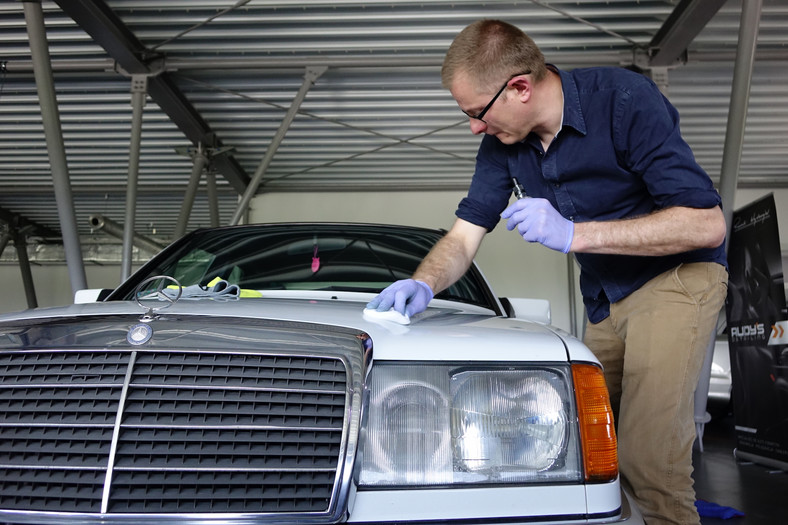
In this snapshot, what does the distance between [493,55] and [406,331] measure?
963mm

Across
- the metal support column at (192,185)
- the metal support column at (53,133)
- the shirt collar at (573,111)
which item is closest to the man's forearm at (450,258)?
the shirt collar at (573,111)

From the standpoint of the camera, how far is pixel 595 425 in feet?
4.33

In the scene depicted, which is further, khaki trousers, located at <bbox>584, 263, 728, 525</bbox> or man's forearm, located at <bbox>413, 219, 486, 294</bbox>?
man's forearm, located at <bbox>413, 219, 486, 294</bbox>

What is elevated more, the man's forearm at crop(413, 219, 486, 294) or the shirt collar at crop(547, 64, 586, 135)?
the shirt collar at crop(547, 64, 586, 135)

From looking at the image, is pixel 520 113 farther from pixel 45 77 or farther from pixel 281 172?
pixel 281 172

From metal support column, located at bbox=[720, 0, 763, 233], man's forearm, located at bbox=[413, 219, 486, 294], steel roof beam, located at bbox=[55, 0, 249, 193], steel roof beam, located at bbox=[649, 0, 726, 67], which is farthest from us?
steel roof beam, located at bbox=[55, 0, 249, 193]

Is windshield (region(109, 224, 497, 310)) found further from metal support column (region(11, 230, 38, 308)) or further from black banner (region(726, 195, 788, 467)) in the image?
metal support column (region(11, 230, 38, 308))

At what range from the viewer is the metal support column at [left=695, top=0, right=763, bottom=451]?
229 inches

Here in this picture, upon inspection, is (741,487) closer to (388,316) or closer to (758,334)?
(758,334)

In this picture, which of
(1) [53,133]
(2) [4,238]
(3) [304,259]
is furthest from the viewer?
(2) [4,238]

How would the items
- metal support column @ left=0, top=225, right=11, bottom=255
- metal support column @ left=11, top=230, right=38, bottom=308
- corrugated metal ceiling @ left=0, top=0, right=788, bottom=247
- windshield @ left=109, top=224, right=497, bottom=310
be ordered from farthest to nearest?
Answer: 1. metal support column @ left=11, top=230, right=38, bottom=308
2. metal support column @ left=0, top=225, right=11, bottom=255
3. corrugated metal ceiling @ left=0, top=0, right=788, bottom=247
4. windshield @ left=109, top=224, right=497, bottom=310

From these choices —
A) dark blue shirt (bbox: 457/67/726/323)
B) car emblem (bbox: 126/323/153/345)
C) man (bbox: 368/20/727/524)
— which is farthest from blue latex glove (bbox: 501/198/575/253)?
car emblem (bbox: 126/323/153/345)

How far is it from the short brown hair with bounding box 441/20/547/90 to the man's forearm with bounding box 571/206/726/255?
558 millimetres

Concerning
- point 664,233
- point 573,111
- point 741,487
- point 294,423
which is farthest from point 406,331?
point 741,487
